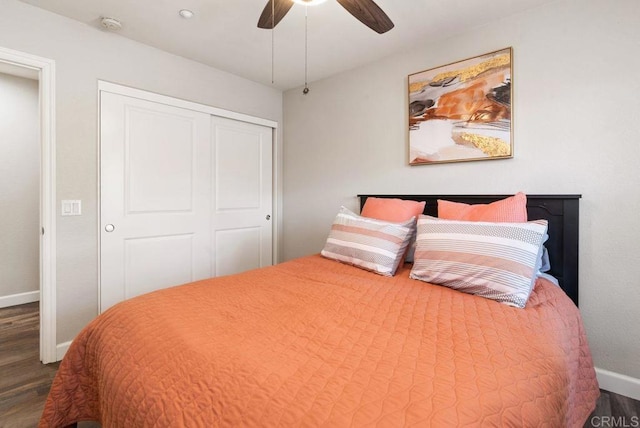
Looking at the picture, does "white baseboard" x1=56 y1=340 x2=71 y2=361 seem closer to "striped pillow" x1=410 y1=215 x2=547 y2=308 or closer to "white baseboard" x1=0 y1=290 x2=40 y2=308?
"white baseboard" x1=0 y1=290 x2=40 y2=308

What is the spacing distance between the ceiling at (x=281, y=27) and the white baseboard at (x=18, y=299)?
9.78 feet

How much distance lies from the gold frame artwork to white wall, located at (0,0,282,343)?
A: 7.55 feet

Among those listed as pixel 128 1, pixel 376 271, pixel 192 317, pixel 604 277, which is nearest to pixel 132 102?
pixel 128 1

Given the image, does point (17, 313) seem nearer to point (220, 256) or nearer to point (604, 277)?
point (220, 256)

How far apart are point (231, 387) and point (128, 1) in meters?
2.40

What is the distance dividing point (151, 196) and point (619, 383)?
3462mm

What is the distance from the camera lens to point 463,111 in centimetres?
223

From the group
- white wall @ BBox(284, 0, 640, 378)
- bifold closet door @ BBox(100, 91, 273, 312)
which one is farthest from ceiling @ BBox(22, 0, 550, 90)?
bifold closet door @ BBox(100, 91, 273, 312)

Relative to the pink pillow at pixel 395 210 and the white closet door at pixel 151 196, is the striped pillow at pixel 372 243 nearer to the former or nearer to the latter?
the pink pillow at pixel 395 210

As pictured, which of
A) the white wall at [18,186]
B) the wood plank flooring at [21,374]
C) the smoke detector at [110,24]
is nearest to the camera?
the wood plank flooring at [21,374]

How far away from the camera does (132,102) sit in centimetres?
246

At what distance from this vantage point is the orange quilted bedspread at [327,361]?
717 mm

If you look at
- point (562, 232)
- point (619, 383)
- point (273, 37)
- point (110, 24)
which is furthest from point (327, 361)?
point (110, 24)

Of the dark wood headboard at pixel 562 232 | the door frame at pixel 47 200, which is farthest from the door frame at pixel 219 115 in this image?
the dark wood headboard at pixel 562 232
